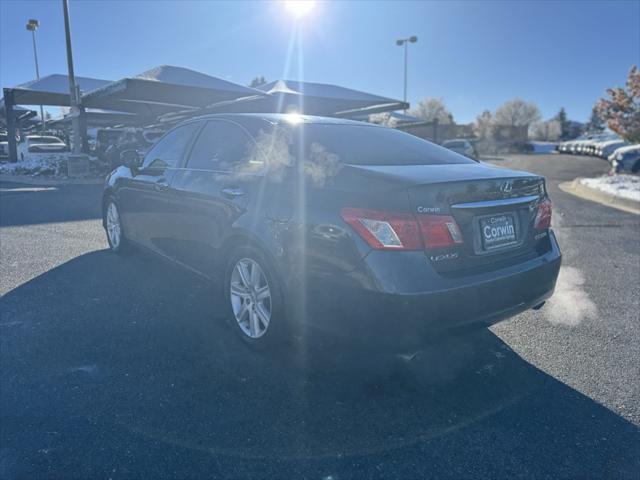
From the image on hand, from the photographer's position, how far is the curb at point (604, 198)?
378 inches

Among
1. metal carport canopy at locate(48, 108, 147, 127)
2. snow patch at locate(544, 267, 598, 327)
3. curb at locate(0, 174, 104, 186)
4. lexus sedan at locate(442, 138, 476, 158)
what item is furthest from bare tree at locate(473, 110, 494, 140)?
snow patch at locate(544, 267, 598, 327)

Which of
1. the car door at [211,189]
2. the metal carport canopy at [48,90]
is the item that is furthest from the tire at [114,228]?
the metal carport canopy at [48,90]

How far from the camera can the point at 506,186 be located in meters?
2.73

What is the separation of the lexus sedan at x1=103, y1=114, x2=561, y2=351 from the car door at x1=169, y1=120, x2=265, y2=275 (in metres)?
0.01

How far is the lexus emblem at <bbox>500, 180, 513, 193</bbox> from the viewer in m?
2.71

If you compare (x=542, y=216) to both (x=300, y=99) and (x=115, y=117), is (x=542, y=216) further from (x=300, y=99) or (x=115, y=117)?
(x=115, y=117)

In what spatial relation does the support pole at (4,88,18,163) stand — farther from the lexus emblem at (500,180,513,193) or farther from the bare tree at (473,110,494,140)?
the bare tree at (473,110,494,140)

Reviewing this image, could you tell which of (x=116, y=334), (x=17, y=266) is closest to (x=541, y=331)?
(x=116, y=334)

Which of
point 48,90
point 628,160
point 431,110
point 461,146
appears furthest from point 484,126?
point 48,90

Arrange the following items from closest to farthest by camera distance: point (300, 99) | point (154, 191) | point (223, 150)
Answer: point (223, 150) < point (154, 191) < point (300, 99)

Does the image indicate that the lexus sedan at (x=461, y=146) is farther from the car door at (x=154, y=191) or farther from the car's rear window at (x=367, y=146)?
the car's rear window at (x=367, y=146)

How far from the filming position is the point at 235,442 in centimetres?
228

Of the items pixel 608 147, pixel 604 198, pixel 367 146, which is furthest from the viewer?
pixel 608 147

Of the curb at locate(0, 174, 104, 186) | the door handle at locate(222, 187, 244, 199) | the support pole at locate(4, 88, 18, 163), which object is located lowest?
the curb at locate(0, 174, 104, 186)
